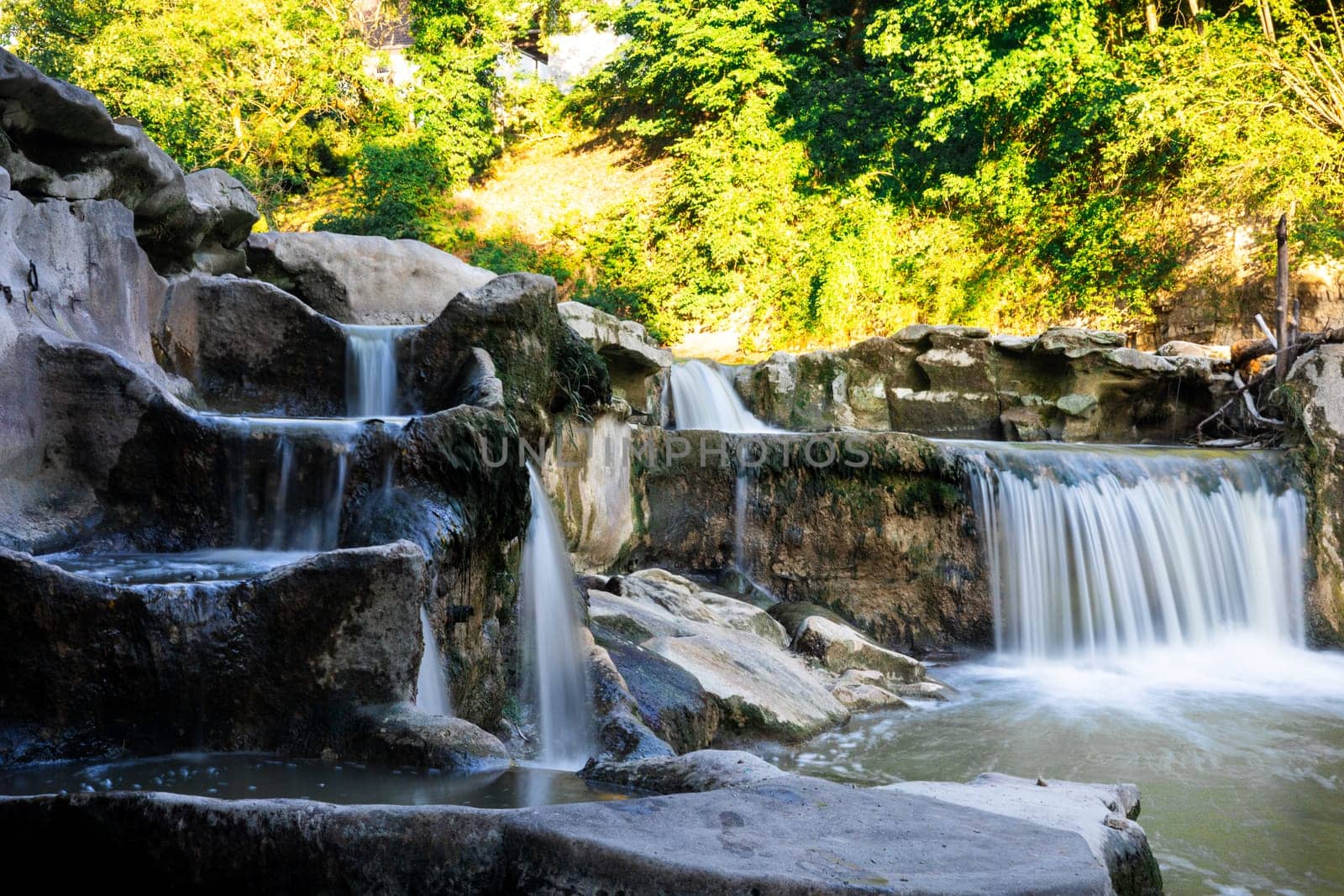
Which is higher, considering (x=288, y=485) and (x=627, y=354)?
(x=627, y=354)

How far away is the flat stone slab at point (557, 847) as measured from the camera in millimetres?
1985

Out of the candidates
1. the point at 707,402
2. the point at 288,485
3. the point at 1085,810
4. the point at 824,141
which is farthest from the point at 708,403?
the point at 1085,810

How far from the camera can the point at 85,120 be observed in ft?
20.2

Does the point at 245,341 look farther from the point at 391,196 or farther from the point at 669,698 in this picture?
the point at 391,196

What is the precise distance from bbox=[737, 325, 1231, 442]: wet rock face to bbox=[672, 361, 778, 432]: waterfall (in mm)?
255

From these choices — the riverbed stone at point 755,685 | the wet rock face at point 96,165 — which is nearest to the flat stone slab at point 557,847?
the riverbed stone at point 755,685

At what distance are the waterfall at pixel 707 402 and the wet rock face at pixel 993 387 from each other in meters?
0.25

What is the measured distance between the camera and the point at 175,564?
417 cm

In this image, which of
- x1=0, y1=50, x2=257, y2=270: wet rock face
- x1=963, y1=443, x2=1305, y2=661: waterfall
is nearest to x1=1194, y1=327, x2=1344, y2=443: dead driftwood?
x1=963, y1=443, x2=1305, y2=661: waterfall

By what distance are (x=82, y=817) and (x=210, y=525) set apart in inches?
104

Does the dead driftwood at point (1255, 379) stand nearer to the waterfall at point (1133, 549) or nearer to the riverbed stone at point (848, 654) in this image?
the waterfall at point (1133, 549)

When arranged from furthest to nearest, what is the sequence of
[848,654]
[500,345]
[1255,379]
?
1. [1255,379]
2. [848,654]
3. [500,345]

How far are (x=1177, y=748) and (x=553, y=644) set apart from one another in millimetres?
3781

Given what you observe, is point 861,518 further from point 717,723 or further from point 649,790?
point 649,790
